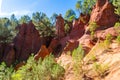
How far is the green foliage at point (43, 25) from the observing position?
61188 millimetres

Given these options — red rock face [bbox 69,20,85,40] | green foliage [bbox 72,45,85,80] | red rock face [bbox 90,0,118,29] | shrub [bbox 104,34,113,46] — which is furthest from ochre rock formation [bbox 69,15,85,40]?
green foliage [bbox 72,45,85,80]

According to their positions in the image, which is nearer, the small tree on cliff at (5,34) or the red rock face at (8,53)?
the red rock face at (8,53)

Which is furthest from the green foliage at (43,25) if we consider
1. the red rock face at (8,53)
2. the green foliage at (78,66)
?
the green foliage at (78,66)

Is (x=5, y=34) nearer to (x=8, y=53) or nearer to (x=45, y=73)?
(x=8, y=53)

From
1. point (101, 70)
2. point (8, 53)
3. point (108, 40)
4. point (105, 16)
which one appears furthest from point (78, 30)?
point (101, 70)

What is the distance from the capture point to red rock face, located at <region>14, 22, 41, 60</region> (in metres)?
56.5

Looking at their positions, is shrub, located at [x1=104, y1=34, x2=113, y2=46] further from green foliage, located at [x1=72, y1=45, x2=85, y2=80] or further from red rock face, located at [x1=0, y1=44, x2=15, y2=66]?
red rock face, located at [x1=0, y1=44, x2=15, y2=66]

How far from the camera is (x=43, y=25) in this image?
63.6 metres

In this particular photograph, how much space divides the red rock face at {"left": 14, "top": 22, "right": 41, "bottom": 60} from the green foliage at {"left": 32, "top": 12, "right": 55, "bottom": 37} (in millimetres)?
3100

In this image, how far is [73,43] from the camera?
4534 centimetres

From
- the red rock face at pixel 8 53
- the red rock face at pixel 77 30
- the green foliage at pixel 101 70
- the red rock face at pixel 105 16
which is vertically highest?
the red rock face at pixel 105 16

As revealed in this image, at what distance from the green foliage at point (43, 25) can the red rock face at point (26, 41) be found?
10.2 ft

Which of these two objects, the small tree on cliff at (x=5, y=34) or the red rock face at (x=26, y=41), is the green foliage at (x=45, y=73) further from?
the small tree on cliff at (x=5, y=34)

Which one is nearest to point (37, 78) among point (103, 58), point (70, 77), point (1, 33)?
point (70, 77)
